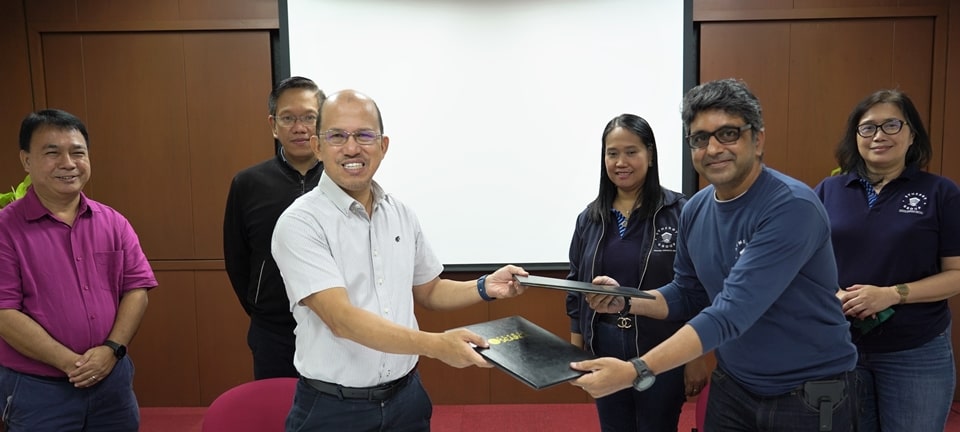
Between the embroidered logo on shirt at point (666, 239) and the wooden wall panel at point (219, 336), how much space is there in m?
2.98

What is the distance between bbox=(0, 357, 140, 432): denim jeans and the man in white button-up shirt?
1078 millimetres

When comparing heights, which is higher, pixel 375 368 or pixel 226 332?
pixel 375 368

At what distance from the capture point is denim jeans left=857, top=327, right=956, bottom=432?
1.97 metres

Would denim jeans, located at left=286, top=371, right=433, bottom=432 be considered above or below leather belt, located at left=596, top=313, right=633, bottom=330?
below

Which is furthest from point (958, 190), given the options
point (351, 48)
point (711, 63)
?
point (351, 48)

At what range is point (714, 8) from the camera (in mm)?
3611

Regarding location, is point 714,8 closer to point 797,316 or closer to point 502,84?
point 502,84

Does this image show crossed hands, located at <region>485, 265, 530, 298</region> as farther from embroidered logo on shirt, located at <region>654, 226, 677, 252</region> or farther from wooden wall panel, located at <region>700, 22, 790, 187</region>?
wooden wall panel, located at <region>700, 22, 790, 187</region>

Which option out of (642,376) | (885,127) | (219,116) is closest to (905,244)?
(885,127)

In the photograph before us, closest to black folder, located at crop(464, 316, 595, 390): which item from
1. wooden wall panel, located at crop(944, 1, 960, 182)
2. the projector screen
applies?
the projector screen

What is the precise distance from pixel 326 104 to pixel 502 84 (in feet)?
7.44

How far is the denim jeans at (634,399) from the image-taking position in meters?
2.07

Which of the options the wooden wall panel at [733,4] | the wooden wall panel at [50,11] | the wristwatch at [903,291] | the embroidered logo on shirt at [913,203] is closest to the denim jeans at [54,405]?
the wooden wall panel at [50,11]

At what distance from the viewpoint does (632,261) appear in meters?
2.16
